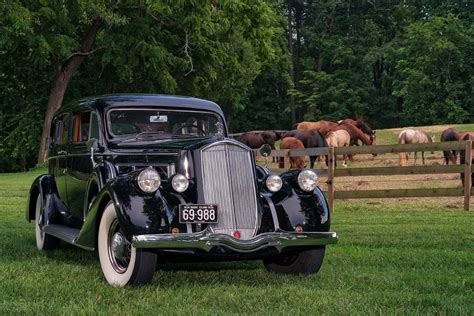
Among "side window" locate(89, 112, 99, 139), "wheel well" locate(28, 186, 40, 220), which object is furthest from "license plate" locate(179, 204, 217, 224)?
"wheel well" locate(28, 186, 40, 220)

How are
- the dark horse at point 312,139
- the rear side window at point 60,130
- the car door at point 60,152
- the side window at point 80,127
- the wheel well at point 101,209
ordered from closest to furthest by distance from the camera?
the wheel well at point 101,209 < the side window at point 80,127 < the car door at point 60,152 < the rear side window at point 60,130 < the dark horse at point 312,139

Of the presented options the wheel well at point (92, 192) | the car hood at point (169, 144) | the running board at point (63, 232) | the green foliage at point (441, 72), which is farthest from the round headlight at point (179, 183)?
the green foliage at point (441, 72)

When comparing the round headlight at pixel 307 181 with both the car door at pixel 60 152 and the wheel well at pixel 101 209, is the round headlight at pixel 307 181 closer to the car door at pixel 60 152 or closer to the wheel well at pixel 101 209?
the wheel well at pixel 101 209

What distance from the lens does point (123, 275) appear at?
6.39 meters

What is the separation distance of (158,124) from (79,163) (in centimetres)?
106

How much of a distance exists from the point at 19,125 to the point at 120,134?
33.2 metres

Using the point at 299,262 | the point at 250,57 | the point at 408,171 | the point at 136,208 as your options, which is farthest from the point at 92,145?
the point at 250,57

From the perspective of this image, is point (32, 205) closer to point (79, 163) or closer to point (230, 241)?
point (79, 163)

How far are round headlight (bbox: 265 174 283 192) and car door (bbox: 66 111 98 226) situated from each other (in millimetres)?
2132

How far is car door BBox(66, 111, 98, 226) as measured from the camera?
8023 mm

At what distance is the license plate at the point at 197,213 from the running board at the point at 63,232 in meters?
1.52

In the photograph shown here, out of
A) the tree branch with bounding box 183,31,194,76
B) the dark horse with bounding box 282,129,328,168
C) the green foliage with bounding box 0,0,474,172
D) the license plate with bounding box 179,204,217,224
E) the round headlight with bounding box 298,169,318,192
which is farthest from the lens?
the tree branch with bounding box 183,31,194,76

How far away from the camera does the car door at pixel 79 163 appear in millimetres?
8023

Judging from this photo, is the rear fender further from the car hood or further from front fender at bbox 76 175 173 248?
front fender at bbox 76 175 173 248
